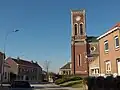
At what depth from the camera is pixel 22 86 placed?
91.9 ft

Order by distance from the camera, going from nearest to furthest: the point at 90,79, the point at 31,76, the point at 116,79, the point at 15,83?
the point at 116,79
the point at 15,83
the point at 90,79
the point at 31,76

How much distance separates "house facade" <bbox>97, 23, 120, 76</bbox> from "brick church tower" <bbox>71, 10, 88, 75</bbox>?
1703 inches

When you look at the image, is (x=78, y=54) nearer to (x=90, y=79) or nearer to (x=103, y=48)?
(x=103, y=48)

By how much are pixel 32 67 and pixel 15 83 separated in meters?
102

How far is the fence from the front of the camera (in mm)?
26453

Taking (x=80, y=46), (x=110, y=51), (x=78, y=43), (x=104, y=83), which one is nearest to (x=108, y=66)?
(x=110, y=51)

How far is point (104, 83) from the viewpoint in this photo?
28438 mm

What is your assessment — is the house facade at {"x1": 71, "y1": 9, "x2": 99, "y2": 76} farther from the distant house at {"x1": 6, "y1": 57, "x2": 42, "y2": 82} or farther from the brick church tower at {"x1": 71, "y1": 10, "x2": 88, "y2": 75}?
the distant house at {"x1": 6, "y1": 57, "x2": 42, "y2": 82}

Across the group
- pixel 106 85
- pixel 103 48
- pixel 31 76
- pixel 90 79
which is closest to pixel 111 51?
pixel 103 48

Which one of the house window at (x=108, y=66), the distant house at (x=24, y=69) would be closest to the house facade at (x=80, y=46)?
the distant house at (x=24, y=69)

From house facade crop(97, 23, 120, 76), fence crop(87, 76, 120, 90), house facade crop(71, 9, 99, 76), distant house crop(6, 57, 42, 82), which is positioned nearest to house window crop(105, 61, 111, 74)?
house facade crop(97, 23, 120, 76)

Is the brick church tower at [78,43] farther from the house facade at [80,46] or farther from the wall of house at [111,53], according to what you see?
the wall of house at [111,53]

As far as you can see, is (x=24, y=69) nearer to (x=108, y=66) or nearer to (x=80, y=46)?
(x=80, y=46)

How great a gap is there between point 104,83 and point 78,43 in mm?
56734
